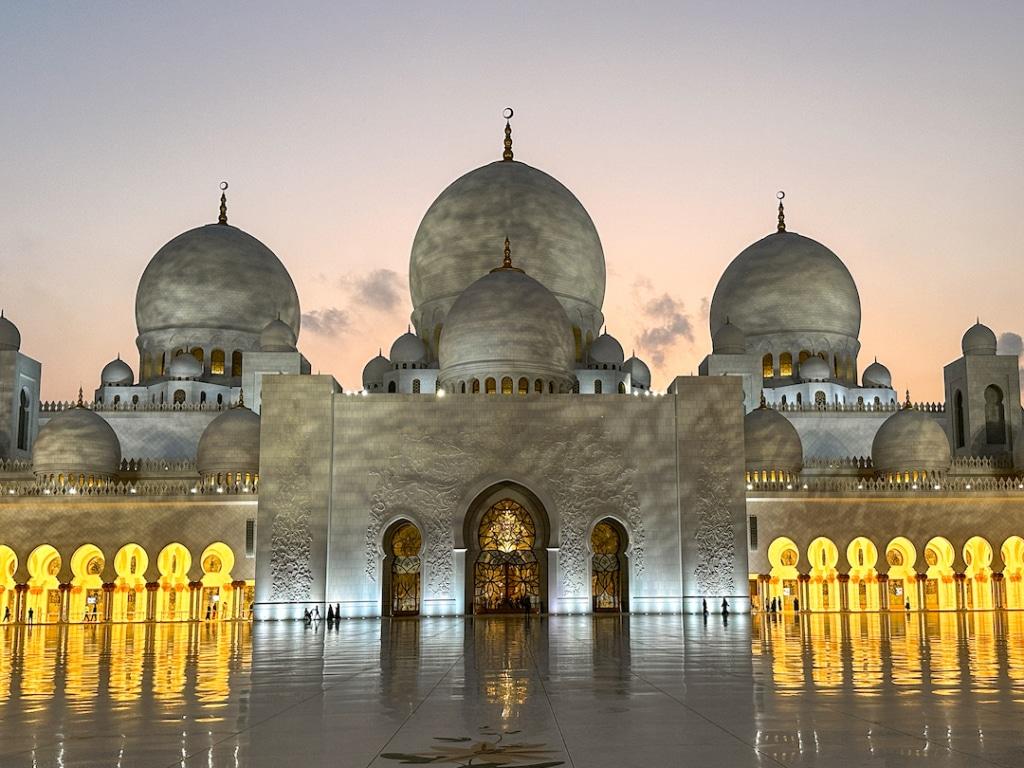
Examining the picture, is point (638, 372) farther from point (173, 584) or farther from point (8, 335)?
point (8, 335)

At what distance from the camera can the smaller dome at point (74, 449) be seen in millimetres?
28578

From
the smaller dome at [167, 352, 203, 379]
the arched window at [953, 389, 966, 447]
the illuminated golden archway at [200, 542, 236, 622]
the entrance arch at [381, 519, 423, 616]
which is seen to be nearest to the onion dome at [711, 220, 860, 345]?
the arched window at [953, 389, 966, 447]

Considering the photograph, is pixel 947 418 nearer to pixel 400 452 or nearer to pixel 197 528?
pixel 400 452

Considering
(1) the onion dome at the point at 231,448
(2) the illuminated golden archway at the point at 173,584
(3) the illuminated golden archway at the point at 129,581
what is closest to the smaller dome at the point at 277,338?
(1) the onion dome at the point at 231,448

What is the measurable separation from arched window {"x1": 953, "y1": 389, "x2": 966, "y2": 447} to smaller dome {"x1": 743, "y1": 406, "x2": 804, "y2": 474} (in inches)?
288

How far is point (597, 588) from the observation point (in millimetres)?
25016

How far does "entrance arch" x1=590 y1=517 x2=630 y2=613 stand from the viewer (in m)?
24.9

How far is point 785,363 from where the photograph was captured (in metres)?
35.8

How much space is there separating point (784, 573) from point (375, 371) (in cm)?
1288

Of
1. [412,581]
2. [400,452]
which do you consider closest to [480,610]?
[412,581]

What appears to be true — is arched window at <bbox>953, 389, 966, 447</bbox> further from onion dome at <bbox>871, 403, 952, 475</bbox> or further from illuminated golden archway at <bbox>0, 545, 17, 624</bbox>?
illuminated golden archway at <bbox>0, 545, 17, 624</bbox>

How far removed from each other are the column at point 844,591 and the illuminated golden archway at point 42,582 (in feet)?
60.7

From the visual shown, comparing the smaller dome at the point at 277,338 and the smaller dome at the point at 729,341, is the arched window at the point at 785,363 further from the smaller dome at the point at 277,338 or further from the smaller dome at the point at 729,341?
the smaller dome at the point at 277,338

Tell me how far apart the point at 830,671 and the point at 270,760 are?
221 inches
